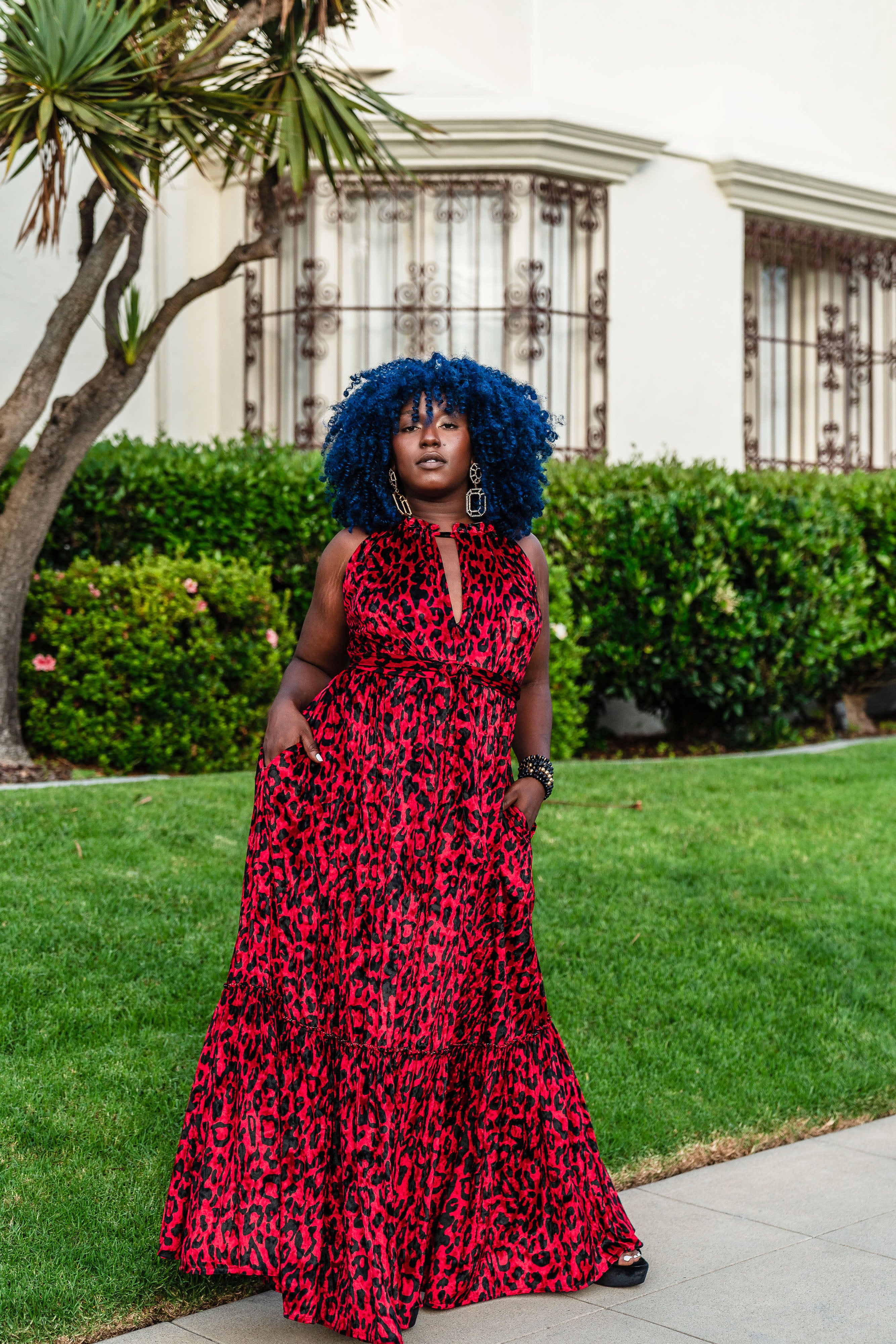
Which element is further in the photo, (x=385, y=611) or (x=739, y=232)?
(x=739, y=232)

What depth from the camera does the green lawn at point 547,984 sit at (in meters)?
3.38

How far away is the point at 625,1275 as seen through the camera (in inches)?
124

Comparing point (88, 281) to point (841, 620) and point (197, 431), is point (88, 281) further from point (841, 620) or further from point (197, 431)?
point (841, 620)

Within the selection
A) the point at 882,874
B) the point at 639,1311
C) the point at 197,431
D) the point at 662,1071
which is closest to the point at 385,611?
the point at 639,1311

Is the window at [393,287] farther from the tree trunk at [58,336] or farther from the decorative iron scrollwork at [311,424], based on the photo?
the tree trunk at [58,336]

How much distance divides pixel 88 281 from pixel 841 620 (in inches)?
214

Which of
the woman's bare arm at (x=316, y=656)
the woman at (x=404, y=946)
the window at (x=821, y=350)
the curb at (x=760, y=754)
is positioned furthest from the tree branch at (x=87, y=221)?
the window at (x=821, y=350)

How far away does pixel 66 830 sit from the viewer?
5957 mm

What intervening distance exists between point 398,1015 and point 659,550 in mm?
6976

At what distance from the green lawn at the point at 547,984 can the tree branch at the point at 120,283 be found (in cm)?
246

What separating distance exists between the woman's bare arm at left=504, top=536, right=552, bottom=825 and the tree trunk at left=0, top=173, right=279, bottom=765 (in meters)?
4.95

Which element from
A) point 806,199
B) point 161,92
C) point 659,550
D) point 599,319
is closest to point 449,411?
point 161,92

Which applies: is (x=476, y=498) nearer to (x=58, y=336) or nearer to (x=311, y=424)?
(x=58, y=336)

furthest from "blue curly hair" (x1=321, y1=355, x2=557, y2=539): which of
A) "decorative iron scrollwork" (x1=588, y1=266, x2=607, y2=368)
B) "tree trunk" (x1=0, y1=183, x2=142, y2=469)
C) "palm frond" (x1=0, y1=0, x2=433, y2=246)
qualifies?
"decorative iron scrollwork" (x1=588, y1=266, x2=607, y2=368)
